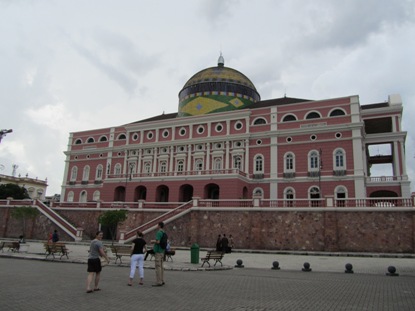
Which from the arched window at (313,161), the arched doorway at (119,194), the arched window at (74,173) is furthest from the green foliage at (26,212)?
the arched window at (313,161)

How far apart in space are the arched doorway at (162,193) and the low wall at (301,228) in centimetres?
725

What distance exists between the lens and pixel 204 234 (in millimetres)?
29234

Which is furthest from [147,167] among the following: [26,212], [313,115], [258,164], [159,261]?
[159,261]

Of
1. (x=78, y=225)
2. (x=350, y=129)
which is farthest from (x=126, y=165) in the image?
(x=350, y=129)

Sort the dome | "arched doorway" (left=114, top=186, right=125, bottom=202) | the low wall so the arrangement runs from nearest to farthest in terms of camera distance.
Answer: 1. the low wall
2. "arched doorway" (left=114, top=186, right=125, bottom=202)
3. the dome

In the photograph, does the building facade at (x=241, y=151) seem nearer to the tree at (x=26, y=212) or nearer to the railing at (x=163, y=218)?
the railing at (x=163, y=218)

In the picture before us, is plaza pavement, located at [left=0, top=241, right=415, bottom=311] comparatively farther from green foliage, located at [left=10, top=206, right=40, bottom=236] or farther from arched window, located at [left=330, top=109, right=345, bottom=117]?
arched window, located at [left=330, top=109, right=345, bottom=117]

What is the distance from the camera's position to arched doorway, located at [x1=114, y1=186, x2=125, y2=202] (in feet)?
141

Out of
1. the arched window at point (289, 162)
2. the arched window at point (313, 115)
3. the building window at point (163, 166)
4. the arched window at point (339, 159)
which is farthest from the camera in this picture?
the building window at point (163, 166)

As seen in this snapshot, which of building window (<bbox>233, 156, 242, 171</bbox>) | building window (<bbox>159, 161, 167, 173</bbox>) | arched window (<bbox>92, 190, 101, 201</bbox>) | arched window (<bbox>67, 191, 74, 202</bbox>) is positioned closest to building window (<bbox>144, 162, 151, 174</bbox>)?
building window (<bbox>159, 161, 167, 173</bbox>)

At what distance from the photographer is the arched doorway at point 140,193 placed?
4144 centimetres

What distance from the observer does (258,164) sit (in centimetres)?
3916

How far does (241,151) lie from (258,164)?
7.88 feet

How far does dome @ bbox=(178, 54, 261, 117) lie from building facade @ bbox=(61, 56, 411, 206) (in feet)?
0.44
